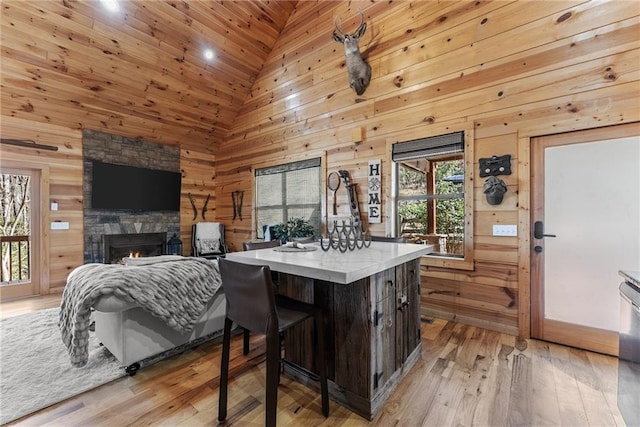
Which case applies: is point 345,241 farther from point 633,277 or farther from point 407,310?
point 633,277

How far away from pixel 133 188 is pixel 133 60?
218 centimetres

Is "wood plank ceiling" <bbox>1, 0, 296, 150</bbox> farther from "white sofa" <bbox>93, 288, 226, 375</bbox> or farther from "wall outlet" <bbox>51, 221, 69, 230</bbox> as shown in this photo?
"white sofa" <bbox>93, 288, 226, 375</bbox>

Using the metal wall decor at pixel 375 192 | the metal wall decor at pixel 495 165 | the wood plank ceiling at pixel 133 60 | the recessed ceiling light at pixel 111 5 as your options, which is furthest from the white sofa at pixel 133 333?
the recessed ceiling light at pixel 111 5

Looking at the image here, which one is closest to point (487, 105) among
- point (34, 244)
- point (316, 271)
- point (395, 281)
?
point (395, 281)

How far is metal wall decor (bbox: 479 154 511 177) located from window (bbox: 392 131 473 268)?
0.61ft

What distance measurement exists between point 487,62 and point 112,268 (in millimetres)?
3965

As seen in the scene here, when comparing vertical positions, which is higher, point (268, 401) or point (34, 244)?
point (34, 244)

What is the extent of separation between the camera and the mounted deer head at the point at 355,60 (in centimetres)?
356

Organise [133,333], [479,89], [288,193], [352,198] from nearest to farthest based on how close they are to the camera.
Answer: [133,333] → [479,89] → [352,198] → [288,193]

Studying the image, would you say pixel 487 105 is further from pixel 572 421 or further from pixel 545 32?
pixel 572 421

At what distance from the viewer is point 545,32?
2621 millimetres

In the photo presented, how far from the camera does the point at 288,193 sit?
16.2ft

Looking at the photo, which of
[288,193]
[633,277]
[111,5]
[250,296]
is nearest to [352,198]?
[288,193]

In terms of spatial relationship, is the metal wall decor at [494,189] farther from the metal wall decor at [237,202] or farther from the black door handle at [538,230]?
the metal wall decor at [237,202]
